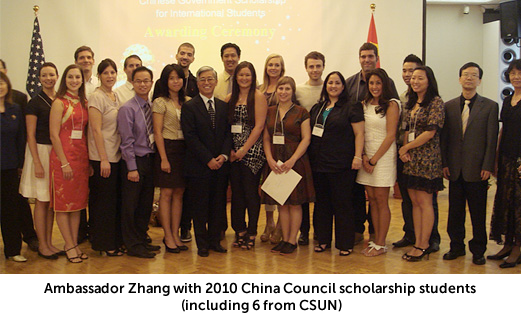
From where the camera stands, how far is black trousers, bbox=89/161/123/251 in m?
3.81

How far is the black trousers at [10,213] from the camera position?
3738 mm

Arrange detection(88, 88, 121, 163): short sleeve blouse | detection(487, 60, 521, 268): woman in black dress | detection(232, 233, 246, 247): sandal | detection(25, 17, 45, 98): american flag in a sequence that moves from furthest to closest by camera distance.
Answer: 1. detection(25, 17, 45, 98): american flag
2. detection(232, 233, 246, 247): sandal
3. detection(88, 88, 121, 163): short sleeve blouse
4. detection(487, 60, 521, 268): woman in black dress

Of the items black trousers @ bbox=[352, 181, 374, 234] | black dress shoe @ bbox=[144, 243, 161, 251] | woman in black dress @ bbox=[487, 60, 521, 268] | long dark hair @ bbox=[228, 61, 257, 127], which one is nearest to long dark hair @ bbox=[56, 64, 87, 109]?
long dark hair @ bbox=[228, 61, 257, 127]

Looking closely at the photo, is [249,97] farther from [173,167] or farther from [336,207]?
[336,207]

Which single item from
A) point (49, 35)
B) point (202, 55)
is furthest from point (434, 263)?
point (49, 35)

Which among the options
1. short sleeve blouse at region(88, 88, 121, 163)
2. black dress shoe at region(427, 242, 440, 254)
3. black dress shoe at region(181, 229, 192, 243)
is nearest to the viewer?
short sleeve blouse at region(88, 88, 121, 163)

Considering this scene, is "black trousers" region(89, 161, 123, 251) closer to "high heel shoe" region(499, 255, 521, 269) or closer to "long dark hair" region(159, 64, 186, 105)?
"long dark hair" region(159, 64, 186, 105)

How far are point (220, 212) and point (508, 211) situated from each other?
7.55 ft

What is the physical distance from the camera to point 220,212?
4012 mm

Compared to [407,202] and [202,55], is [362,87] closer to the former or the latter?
[407,202]

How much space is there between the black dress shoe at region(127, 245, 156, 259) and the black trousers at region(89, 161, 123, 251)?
15 centimetres

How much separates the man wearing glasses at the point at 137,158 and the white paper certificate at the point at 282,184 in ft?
3.31

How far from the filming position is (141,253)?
3910 mm

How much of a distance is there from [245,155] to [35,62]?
4.00 meters
